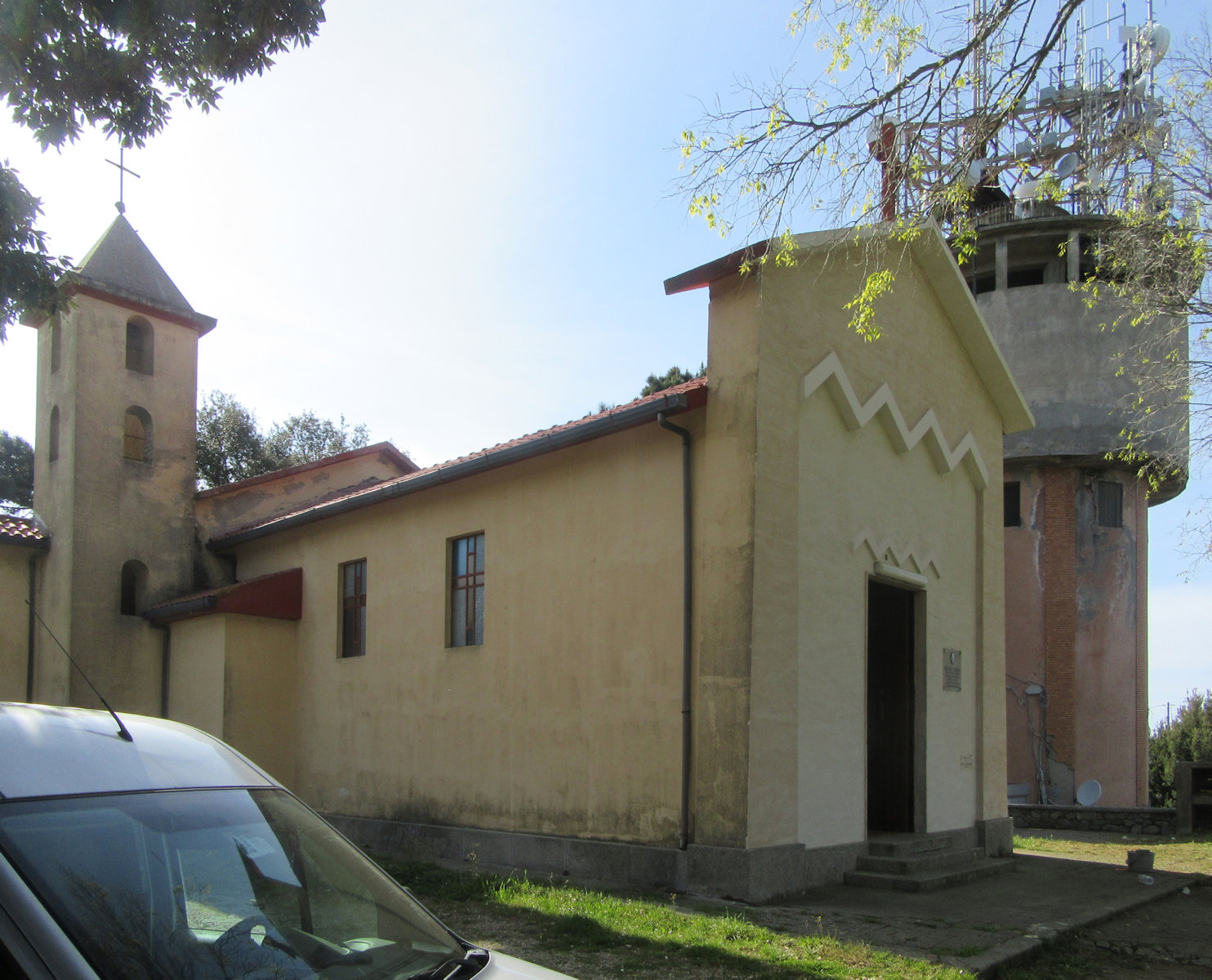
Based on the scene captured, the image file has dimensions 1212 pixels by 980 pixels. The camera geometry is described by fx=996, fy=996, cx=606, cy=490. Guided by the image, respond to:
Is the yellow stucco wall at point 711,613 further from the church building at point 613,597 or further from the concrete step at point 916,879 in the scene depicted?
the concrete step at point 916,879

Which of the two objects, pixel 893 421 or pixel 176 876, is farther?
pixel 893 421

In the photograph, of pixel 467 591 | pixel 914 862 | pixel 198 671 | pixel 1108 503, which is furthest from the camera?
pixel 1108 503

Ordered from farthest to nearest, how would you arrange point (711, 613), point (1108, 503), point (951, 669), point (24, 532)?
1. point (1108, 503)
2. point (24, 532)
3. point (951, 669)
4. point (711, 613)

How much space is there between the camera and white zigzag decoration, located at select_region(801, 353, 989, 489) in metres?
10.4

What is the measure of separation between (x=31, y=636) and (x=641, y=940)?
12397mm

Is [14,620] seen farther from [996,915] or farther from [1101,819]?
[1101,819]

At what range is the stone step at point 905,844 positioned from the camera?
10.6m

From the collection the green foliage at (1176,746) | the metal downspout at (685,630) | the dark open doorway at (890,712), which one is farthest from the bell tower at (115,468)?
the green foliage at (1176,746)

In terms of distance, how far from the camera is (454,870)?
33.5 ft

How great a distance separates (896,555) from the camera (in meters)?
11.7

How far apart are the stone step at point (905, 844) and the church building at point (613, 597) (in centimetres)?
5

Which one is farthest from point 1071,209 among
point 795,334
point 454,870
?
point 454,870

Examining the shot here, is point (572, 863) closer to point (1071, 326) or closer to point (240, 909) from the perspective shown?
point (240, 909)

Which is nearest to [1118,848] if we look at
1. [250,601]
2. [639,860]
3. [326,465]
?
[639,860]
